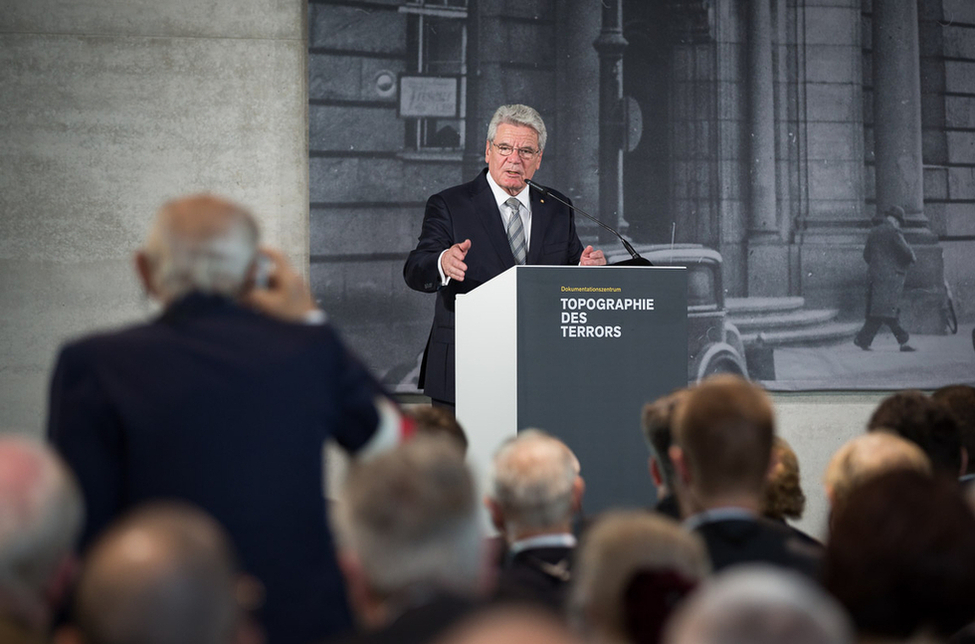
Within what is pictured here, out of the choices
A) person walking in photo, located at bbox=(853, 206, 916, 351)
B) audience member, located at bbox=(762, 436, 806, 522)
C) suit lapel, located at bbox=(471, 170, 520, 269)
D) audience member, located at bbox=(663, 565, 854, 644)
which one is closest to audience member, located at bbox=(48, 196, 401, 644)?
audience member, located at bbox=(663, 565, 854, 644)

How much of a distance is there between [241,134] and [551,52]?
1.86 m

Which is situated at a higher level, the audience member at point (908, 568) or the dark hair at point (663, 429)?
the dark hair at point (663, 429)

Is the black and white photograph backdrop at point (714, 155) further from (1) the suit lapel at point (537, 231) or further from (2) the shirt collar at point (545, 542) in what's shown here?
(2) the shirt collar at point (545, 542)

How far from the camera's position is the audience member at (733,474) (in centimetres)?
190

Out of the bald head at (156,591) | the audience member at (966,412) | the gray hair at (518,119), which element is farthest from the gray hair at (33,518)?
the gray hair at (518,119)

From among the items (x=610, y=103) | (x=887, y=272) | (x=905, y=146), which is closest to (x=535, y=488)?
(x=610, y=103)

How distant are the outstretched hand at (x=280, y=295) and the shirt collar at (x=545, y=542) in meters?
0.62

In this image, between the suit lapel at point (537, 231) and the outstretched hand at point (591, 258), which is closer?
the outstretched hand at point (591, 258)

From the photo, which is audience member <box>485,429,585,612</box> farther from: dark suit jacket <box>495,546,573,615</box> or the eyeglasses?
the eyeglasses

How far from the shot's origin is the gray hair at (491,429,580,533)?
2057 millimetres

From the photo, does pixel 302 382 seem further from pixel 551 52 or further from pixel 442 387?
pixel 551 52

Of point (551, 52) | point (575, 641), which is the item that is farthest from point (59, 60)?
point (575, 641)

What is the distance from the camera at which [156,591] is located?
3.64 ft

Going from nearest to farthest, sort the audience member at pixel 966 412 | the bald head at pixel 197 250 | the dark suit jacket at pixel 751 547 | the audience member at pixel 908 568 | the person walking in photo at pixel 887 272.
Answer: the audience member at pixel 908 568 < the bald head at pixel 197 250 < the dark suit jacket at pixel 751 547 < the audience member at pixel 966 412 < the person walking in photo at pixel 887 272
